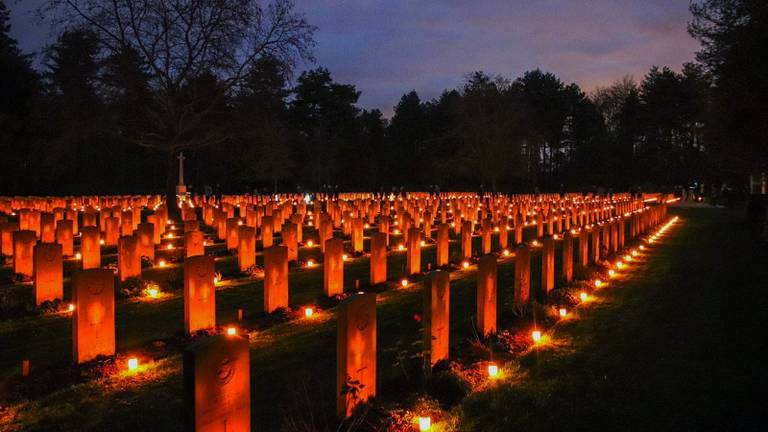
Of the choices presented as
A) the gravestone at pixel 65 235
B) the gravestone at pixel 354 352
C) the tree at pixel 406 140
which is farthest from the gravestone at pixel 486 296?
the tree at pixel 406 140

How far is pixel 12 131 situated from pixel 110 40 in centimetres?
2407

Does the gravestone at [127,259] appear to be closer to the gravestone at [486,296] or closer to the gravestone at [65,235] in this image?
the gravestone at [65,235]

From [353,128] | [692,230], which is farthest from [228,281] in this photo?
[353,128]

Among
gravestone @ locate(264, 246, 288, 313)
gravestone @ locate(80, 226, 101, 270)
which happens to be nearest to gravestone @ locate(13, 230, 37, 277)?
gravestone @ locate(80, 226, 101, 270)

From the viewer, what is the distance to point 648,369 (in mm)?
6707

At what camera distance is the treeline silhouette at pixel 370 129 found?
23.9m

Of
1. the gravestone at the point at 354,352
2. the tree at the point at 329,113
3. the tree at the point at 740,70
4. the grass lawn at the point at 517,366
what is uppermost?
the tree at the point at 329,113

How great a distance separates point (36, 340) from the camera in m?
7.99

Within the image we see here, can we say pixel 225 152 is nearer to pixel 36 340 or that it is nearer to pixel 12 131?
pixel 12 131

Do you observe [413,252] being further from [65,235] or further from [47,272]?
[65,235]

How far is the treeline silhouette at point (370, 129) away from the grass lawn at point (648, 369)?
6.90 metres

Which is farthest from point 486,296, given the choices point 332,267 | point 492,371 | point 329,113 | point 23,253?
point 329,113

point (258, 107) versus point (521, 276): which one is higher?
point (258, 107)

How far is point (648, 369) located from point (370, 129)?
224ft
